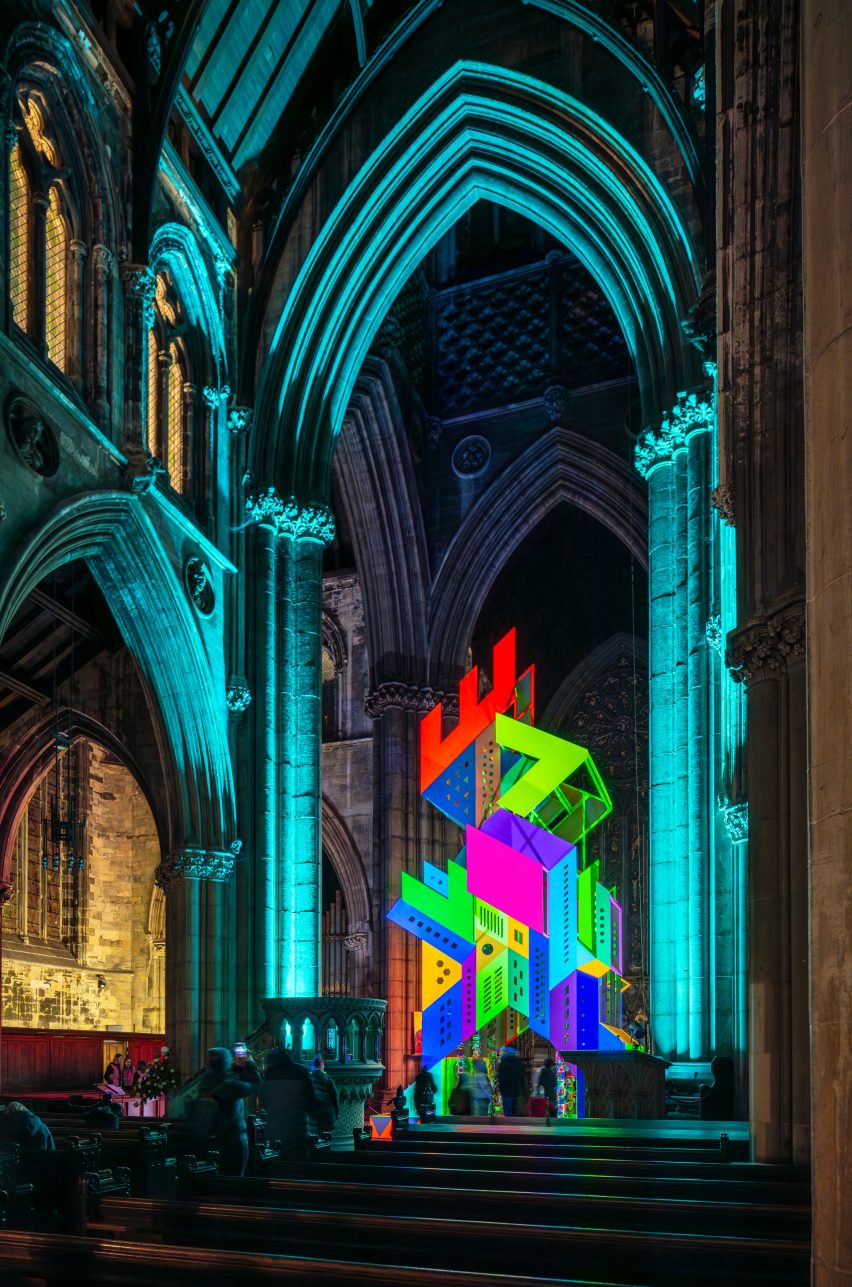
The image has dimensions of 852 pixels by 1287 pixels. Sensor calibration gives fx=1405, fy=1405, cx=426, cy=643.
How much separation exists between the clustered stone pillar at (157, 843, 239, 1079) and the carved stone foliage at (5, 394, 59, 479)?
239 inches

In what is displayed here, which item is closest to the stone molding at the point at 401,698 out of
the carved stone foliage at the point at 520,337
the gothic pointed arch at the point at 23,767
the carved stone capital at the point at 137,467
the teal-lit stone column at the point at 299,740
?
the carved stone foliage at the point at 520,337

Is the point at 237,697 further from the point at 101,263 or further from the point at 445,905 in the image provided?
the point at 101,263

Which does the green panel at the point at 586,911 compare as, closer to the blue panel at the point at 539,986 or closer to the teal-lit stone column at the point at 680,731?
the blue panel at the point at 539,986

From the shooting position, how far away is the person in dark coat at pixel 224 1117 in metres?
8.91

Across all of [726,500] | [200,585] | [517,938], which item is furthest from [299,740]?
[726,500]

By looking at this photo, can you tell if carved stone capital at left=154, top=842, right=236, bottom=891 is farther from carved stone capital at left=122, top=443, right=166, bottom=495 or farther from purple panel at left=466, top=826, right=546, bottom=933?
carved stone capital at left=122, top=443, right=166, bottom=495

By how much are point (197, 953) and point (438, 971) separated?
421 centimetres

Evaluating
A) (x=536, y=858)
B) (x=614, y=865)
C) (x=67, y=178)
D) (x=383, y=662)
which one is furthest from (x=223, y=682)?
(x=614, y=865)

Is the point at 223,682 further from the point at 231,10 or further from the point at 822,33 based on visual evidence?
the point at 822,33

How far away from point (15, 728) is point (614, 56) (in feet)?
47.3

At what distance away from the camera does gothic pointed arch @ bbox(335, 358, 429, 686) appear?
27.8 meters

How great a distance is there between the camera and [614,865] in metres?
31.4

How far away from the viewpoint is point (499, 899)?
798 inches

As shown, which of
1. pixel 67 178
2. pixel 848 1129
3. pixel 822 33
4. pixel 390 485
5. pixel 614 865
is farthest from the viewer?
pixel 614 865
